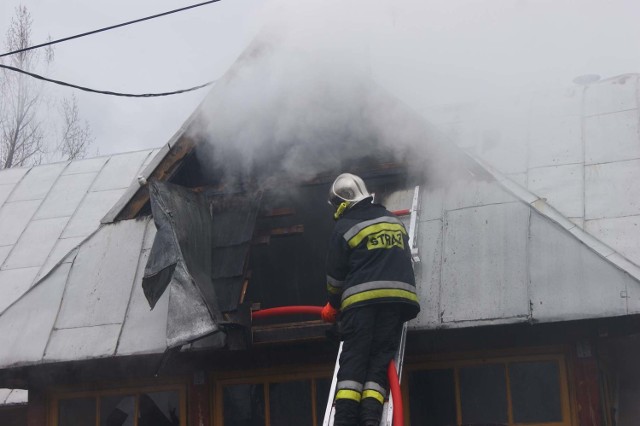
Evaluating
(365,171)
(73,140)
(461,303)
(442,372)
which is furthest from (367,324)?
(73,140)

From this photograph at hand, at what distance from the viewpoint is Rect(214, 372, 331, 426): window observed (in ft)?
20.9

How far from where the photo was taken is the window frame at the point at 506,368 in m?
5.70

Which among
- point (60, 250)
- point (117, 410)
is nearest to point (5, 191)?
point (60, 250)

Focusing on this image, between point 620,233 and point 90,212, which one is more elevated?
point 90,212

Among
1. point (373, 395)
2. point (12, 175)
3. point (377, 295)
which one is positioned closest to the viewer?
point (373, 395)

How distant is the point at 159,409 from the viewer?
6789mm

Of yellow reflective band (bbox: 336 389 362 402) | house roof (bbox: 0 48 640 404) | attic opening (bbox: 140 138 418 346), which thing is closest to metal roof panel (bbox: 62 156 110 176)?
house roof (bbox: 0 48 640 404)

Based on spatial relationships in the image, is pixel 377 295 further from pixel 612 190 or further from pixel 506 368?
pixel 612 190

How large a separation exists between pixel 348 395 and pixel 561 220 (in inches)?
73.9

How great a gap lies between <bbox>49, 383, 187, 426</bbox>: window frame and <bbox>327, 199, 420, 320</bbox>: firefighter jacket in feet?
6.59

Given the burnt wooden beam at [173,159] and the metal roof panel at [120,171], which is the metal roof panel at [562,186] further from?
the metal roof panel at [120,171]

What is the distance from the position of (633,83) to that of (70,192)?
5992 mm

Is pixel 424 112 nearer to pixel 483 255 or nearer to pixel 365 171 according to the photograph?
pixel 365 171

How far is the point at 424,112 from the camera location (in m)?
7.24
